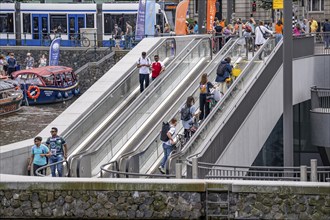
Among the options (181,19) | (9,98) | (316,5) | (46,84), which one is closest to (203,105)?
(9,98)

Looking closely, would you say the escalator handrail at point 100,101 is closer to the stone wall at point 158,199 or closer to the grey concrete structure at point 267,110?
the grey concrete structure at point 267,110

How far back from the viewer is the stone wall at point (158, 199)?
20484 mm

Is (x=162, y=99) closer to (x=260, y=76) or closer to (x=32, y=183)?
(x=260, y=76)

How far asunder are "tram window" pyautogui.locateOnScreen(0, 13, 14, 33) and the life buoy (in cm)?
1722

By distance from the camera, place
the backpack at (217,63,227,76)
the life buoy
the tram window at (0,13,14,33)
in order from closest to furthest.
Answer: the backpack at (217,63,227,76), the life buoy, the tram window at (0,13,14,33)

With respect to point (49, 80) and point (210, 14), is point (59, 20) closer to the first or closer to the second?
point (49, 80)

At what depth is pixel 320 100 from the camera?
38.6m

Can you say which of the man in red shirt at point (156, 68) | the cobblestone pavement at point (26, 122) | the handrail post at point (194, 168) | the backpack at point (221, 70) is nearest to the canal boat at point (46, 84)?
the cobblestone pavement at point (26, 122)

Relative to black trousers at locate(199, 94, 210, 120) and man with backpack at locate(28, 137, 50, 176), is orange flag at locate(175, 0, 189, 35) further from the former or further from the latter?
man with backpack at locate(28, 137, 50, 176)

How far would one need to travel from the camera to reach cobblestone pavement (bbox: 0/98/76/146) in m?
33.4

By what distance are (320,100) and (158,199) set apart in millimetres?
18453

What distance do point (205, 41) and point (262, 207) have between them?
17.1 meters

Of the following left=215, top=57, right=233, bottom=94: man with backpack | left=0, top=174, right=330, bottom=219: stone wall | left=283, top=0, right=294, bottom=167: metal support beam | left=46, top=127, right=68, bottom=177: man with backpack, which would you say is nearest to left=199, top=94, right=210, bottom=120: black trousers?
left=215, top=57, right=233, bottom=94: man with backpack

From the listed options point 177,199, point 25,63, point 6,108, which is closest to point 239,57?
point 6,108
